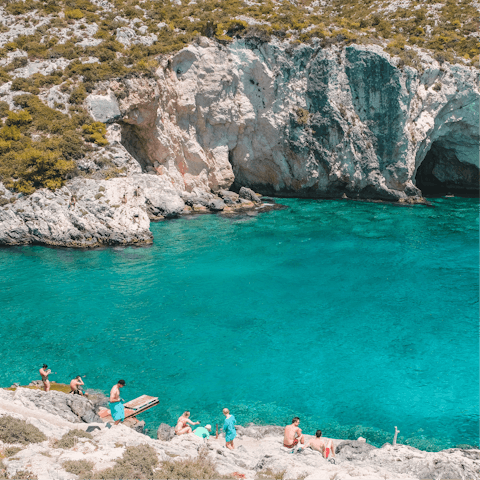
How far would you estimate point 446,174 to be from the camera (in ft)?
197

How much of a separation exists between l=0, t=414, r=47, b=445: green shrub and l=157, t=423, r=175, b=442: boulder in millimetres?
5072

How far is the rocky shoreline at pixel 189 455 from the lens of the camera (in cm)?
977

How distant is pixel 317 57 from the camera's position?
50.9 metres

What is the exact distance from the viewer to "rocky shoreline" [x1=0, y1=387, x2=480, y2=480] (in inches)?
385


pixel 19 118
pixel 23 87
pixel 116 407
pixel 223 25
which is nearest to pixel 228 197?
pixel 223 25

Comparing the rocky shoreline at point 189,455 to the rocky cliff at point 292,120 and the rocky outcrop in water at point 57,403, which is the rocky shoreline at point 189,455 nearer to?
the rocky outcrop in water at point 57,403

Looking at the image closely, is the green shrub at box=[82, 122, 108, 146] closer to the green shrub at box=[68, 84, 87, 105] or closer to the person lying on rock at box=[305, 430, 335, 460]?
the green shrub at box=[68, 84, 87, 105]

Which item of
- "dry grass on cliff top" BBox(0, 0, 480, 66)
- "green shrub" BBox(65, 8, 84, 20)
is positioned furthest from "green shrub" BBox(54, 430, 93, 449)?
"green shrub" BBox(65, 8, 84, 20)

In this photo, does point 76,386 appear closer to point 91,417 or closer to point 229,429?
point 91,417

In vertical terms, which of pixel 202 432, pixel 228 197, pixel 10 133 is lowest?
pixel 202 432

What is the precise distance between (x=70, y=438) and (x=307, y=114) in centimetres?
4760

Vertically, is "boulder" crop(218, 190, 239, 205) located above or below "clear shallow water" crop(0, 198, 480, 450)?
above

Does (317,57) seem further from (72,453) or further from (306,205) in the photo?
(72,453)

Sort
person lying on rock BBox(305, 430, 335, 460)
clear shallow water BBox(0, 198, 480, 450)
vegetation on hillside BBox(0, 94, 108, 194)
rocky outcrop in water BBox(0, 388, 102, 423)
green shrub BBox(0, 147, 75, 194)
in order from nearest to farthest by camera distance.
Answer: person lying on rock BBox(305, 430, 335, 460), rocky outcrop in water BBox(0, 388, 102, 423), clear shallow water BBox(0, 198, 480, 450), green shrub BBox(0, 147, 75, 194), vegetation on hillside BBox(0, 94, 108, 194)
